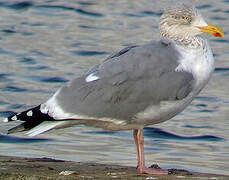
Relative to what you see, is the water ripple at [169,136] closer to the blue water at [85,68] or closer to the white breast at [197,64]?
the blue water at [85,68]

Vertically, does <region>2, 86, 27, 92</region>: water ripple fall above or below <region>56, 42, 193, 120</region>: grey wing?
above

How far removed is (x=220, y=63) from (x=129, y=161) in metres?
4.78

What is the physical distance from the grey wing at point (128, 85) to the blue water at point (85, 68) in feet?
4.42

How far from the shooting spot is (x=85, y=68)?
12648 millimetres

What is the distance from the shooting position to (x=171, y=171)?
708cm

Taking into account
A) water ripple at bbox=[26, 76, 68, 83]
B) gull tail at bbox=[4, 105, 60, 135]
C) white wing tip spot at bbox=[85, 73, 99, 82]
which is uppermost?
water ripple at bbox=[26, 76, 68, 83]

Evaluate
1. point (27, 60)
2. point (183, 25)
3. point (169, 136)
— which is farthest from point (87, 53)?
point (183, 25)

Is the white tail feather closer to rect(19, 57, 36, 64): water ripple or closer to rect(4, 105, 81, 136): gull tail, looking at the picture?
rect(4, 105, 81, 136): gull tail

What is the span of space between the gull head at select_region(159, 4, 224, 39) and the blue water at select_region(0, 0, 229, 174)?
1.33 meters

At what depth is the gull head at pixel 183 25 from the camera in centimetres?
753

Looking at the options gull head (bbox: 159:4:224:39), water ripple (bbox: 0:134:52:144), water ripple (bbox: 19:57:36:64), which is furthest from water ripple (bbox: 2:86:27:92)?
Result: gull head (bbox: 159:4:224:39)

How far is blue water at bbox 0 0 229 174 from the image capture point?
8.91m

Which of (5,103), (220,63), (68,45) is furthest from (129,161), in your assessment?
(68,45)

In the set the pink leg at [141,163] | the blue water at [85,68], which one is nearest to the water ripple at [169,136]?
the blue water at [85,68]
